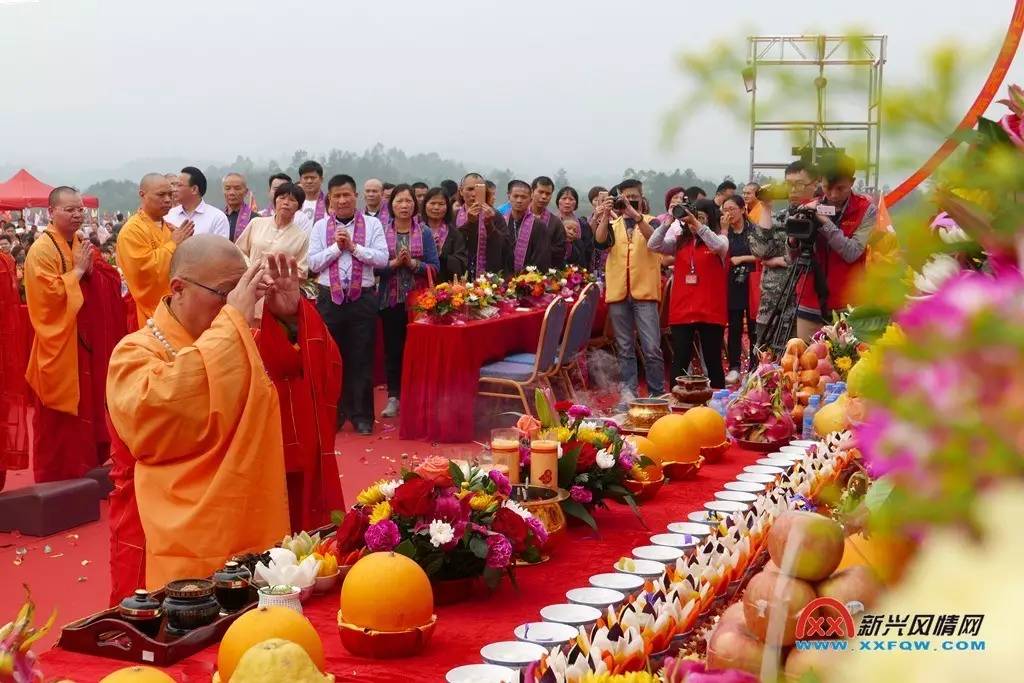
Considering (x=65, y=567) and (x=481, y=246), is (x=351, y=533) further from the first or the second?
(x=481, y=246)

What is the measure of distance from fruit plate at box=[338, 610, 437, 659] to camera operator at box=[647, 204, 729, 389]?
17.2ft

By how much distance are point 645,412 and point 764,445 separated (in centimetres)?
35

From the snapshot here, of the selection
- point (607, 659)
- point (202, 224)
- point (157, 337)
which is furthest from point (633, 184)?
point (607, 659)

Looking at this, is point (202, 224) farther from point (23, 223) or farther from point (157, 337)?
point (23, 223)

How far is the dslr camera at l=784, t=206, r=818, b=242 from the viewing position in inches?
165

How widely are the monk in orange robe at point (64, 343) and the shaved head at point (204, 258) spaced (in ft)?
9.97

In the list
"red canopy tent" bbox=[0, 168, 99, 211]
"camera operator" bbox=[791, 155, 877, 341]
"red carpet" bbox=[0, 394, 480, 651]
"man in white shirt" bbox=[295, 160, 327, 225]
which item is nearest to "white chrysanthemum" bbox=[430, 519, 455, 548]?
"red carpet" bbox=[0, 394, 480, 651]

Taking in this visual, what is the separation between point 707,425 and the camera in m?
2.79

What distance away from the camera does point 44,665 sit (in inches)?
59.3

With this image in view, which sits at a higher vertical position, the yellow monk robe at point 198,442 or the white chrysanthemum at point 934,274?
the white chrysanthemum at point 934,274

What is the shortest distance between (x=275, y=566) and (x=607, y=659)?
2.24 feet

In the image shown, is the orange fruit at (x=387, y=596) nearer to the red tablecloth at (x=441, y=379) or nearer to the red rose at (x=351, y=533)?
the red rose at (x=351, y=533)

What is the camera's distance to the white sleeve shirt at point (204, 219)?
6.61 m

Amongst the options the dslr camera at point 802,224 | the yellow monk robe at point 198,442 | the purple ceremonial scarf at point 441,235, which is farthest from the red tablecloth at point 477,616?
the purple ceremonial scarf at point 441,235
